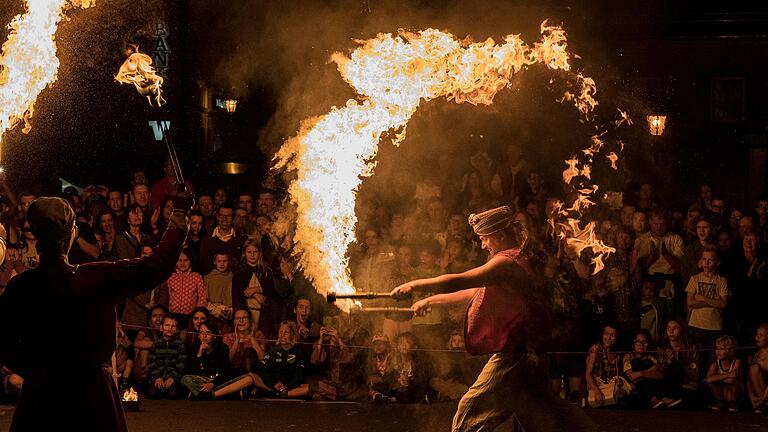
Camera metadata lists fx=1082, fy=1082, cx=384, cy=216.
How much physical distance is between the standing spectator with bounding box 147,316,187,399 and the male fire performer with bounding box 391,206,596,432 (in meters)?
4.96

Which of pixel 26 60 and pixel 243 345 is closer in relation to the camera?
pixel 26 60

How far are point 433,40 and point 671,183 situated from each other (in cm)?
1155

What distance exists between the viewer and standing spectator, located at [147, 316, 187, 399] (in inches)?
400

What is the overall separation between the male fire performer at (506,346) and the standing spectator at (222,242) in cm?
494

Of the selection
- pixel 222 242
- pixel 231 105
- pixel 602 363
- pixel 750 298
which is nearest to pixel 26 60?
pixel 222 242

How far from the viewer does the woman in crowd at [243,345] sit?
33.9 ft

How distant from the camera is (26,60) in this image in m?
7.61

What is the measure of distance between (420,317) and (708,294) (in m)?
2.70

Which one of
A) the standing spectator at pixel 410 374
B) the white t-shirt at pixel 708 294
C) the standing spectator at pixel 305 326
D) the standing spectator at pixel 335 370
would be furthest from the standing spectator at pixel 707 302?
the standing spectator at pixel 305 326

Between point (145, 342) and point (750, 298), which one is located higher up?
point (750, 298)

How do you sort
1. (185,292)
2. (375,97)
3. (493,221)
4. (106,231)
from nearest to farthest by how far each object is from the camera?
(493,221)
(375,97)
(185,292)
(106,231)

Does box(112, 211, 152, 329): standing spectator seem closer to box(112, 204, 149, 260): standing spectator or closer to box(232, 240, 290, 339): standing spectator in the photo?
box(112, 204, 149, 260): standing spectator

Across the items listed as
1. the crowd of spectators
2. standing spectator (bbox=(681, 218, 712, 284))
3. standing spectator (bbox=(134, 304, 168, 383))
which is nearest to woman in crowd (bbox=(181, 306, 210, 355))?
the crowd of spectators

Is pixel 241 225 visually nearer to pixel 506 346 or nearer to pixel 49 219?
pixel 506 346
